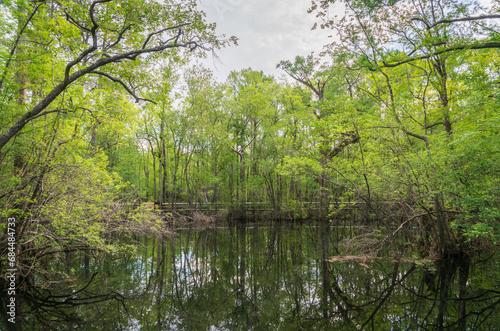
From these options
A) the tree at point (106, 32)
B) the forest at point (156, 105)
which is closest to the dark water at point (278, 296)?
the forest at point (156, 105)

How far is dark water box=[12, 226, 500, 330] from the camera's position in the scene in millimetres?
4844

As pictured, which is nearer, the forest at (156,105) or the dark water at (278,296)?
the dark water at (278,296)

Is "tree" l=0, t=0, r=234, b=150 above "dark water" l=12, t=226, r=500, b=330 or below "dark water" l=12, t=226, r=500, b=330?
above

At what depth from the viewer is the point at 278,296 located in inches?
245

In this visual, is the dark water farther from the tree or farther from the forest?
the tree

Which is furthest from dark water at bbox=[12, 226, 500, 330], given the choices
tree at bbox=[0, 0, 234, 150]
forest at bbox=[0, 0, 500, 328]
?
tree at bbox=[0, 0, 234, 150]

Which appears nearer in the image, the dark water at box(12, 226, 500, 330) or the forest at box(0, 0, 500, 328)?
the dark water at box(12, 226, 500, 330)

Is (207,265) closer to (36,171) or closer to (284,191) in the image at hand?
(36,171)

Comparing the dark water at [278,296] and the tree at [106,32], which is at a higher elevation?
the tree at [106,32]

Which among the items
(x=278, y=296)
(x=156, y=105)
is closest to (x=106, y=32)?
(x=156, y=105)

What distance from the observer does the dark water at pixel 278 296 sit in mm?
4844

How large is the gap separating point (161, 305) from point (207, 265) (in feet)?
11.7

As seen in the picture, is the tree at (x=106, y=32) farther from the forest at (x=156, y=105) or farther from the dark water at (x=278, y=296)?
the dark water at (x=278, y=296)

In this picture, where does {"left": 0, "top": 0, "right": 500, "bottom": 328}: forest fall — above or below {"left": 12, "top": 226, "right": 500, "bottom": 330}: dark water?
above
